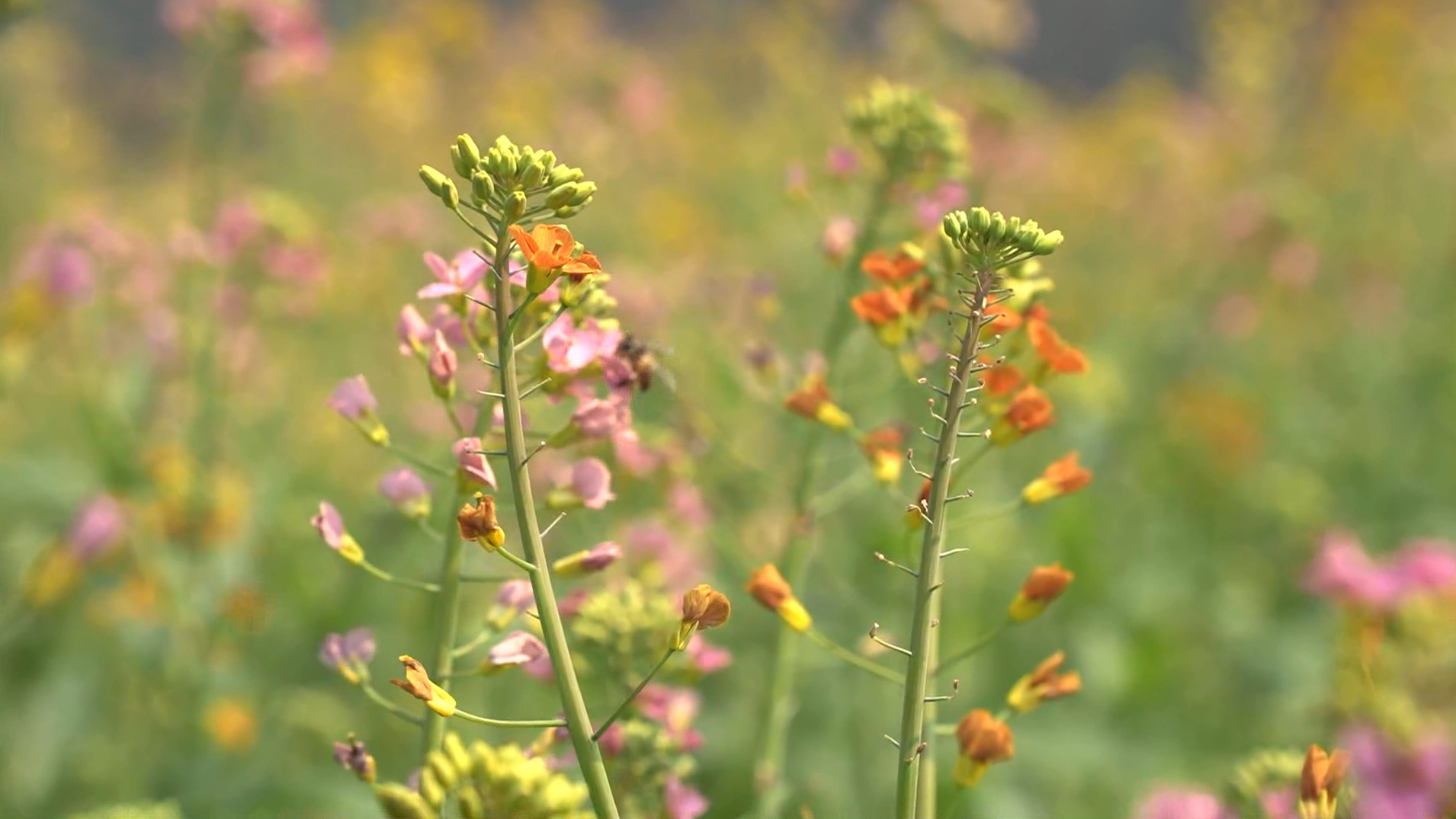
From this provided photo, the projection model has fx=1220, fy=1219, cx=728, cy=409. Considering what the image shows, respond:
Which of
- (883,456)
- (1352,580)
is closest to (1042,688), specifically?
(883,456)

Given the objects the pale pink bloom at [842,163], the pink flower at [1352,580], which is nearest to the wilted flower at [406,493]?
the pale pink bloom at [842,163]

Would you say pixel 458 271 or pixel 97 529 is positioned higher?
pixel 97 529

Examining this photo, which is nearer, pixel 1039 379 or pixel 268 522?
pixel 1039 379

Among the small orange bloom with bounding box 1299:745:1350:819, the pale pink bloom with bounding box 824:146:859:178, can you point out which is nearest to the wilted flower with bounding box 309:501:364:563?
the small orange bloom with bounding box 1299:745:1350:819

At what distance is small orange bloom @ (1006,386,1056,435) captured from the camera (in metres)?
1.52

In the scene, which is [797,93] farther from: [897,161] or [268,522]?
[897,161]

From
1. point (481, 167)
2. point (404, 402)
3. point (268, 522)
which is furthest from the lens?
point (404, 402)

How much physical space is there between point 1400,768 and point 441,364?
1.95m

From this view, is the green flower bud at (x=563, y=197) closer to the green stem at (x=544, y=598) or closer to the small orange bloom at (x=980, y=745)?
the green stem at (x=544, y=598)

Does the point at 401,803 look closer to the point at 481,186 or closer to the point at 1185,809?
the point at 481,186

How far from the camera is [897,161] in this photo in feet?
8.16

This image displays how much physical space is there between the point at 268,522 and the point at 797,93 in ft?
15.4

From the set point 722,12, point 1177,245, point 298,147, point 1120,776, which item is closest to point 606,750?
point 1120,776

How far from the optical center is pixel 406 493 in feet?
5.03
